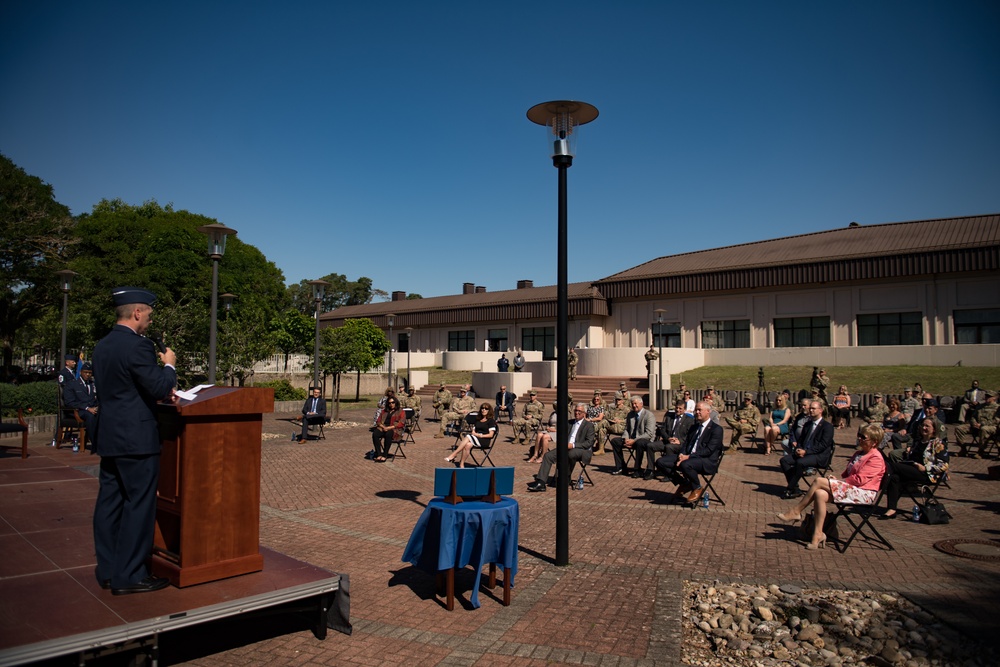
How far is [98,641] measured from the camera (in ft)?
11.5

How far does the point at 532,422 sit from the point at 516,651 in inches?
500

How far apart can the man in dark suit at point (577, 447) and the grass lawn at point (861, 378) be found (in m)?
18.1

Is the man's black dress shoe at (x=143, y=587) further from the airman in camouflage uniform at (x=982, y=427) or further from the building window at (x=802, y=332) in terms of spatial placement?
the building window at (x=802, y=332)

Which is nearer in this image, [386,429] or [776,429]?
[386,429]

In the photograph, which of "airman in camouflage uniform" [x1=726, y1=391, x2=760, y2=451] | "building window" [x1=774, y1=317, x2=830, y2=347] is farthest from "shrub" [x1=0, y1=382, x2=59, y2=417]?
"building window" [x1=774, y1=317, x2=830, y2=347]

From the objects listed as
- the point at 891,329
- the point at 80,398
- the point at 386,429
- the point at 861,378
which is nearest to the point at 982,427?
the point at 386,429

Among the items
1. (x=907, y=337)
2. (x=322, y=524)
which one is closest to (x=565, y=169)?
(x=322, y=524)

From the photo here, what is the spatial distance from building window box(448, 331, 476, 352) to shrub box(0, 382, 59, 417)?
106 feet

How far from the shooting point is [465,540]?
5289mm

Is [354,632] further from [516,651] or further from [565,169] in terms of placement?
[565,169]

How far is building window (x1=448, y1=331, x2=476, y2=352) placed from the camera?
50.5 meters

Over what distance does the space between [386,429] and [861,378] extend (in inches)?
890

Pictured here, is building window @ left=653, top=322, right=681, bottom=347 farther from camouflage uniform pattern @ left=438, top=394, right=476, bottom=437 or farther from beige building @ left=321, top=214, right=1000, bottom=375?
camouflage uniform pattern @ left=438, top=394, right=476, bottom=437

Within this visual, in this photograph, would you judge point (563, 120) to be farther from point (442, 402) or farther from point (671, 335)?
point (671, 335)
